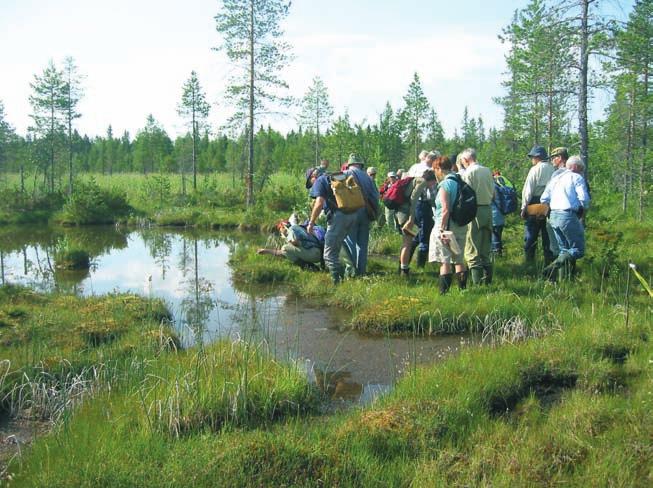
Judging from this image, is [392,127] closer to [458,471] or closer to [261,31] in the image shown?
[261,31]

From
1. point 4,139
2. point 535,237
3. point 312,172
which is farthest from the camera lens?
point 4,139

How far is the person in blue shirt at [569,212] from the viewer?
7750 millimetres

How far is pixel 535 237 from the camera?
31.2ft

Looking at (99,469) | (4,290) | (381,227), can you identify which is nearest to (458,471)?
(99,469)

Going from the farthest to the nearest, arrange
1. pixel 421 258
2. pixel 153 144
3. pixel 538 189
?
1. pixel 153 144
2. pixel 421 258
3. pixel 538 189

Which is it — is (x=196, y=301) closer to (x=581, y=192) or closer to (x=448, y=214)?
(x=448, y=214)

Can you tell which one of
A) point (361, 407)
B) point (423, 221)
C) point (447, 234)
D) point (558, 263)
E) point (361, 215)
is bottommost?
point (361, 407)

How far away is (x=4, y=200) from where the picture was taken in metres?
27.0

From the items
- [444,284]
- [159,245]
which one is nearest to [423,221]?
[444,284]

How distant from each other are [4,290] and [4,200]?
2138 centimetres

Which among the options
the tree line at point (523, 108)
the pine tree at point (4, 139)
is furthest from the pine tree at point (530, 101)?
the pine tree at point (4, 139)

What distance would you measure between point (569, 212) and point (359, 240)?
3059 millimetres

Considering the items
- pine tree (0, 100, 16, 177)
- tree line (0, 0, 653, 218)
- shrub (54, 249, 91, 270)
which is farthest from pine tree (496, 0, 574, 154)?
pine tree (0, 100, 16, 177)

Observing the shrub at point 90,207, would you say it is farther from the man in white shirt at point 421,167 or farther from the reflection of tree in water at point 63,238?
the man in white shirt at point 421,167
